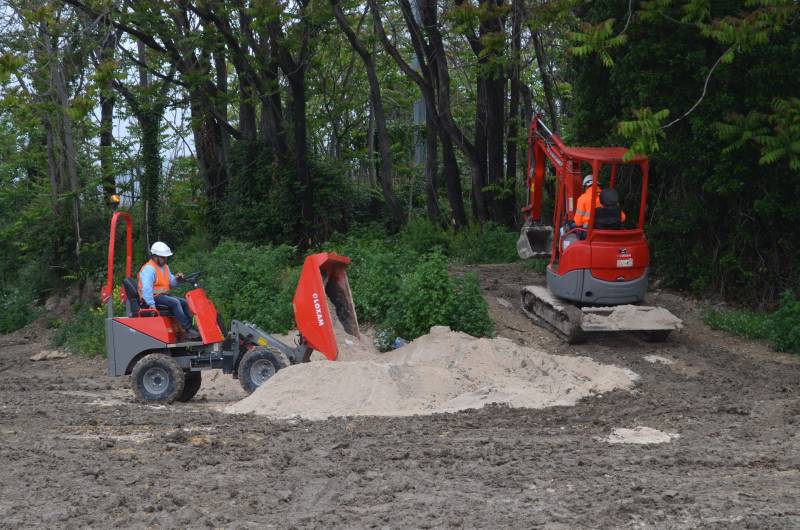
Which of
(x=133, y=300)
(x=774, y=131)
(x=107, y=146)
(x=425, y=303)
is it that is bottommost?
(x=425, y=303)

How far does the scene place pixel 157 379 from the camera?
11703mm

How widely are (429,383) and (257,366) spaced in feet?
6.84

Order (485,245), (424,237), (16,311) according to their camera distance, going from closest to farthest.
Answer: (485,245), (424,237), (16,311)

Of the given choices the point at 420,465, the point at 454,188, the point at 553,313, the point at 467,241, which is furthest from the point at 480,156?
the point at 420,465

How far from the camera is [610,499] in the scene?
21.9 ft

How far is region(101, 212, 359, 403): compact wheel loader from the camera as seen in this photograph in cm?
1144

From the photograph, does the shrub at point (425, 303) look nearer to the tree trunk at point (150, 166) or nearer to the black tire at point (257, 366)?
the black tire at point (257, 366)

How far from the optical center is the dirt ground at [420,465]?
6527 millimetres

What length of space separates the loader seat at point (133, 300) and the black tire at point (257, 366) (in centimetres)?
115

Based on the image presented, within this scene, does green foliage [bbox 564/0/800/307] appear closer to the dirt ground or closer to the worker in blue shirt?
the dirt ground

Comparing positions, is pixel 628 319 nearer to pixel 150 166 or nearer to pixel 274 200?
pixel 274 200

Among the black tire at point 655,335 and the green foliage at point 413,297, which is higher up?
the green foliage at point 413,297

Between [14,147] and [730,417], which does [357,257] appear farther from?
[14,147]

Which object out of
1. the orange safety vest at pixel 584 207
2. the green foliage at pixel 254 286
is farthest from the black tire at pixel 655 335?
the green foliage at pixel 254 286
